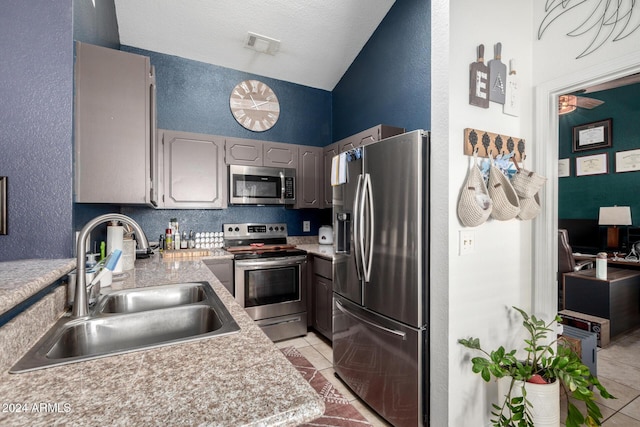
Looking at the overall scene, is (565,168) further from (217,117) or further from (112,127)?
(112,127)

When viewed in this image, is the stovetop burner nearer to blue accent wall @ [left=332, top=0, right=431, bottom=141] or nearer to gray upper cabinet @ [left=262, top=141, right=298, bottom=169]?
gray upper cabinet @ [left=262, top=141, right=298, bottom=169]

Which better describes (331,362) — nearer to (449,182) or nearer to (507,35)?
(449,182)

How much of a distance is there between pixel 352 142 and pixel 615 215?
3.67 m

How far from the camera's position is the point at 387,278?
72.3 inches

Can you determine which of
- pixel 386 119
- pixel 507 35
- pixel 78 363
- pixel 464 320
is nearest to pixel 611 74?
pixel 507 35

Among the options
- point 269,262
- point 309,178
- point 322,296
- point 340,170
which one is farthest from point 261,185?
point 322,296

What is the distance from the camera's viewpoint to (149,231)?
311 centimetres

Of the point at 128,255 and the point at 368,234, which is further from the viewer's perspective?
the point at 368,234

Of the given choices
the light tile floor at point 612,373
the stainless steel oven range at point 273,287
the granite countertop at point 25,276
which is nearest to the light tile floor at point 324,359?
the light tile floor at point 612,373

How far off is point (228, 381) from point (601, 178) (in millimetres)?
5609

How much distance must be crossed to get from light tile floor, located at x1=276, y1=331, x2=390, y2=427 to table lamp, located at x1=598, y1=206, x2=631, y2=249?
4018 millimetres

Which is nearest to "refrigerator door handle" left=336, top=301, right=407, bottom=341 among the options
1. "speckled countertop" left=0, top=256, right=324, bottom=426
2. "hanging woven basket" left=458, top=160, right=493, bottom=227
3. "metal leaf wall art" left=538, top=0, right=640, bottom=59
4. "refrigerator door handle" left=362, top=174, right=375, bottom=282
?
"refrigerator door handle" left=362, top=174, right=375, bottom=282

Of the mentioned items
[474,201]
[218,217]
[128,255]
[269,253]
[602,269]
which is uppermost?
[474,201]

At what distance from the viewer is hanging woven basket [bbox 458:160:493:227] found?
60.5 inches
